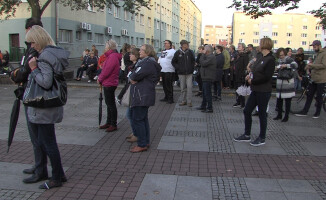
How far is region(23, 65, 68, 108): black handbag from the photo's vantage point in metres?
3.70

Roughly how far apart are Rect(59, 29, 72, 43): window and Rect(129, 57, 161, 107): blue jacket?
23885 mm

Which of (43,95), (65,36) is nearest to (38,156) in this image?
(43,95)

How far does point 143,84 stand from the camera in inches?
213

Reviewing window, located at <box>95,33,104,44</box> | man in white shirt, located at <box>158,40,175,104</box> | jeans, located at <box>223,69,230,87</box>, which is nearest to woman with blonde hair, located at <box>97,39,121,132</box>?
man in white shirt, located at <box>158,40,175,104</box>

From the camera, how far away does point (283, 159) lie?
5.27 metres

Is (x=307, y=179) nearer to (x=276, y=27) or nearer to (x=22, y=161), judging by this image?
(x=22, y=161)

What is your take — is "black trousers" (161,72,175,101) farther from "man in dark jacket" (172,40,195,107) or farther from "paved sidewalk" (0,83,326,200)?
"paved sidewalk" (0,83,326,200)

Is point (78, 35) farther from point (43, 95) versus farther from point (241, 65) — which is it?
point (43, 95)

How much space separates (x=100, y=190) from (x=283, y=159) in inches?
115

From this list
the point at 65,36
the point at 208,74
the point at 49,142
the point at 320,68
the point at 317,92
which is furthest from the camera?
the point at 65,36

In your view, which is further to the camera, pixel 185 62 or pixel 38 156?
pixel 185 62

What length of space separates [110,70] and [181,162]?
2.50m

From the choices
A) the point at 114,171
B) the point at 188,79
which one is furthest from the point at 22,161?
the point at 188,79

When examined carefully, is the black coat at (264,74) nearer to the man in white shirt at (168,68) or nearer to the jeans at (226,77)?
the man in white shirt at (168,68)
